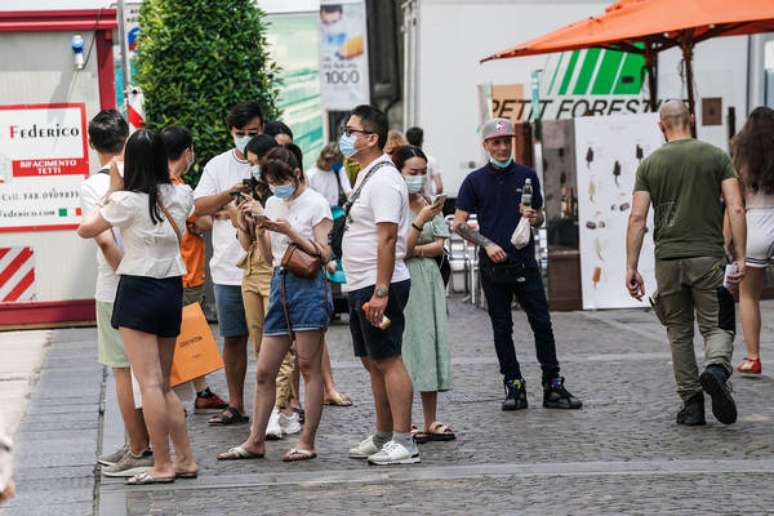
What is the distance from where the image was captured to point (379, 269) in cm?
748

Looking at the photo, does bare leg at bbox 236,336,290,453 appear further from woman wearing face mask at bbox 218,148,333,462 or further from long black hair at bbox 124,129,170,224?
long black hair at bbox 124,129,170,224

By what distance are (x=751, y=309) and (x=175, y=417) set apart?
4711 millimetres

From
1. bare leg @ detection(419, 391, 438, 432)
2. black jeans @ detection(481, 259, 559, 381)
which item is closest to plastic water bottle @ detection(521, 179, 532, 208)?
black jeans @ detection(481, 259, 559, 381)

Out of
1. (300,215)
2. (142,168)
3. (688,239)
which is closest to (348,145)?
(300,215)

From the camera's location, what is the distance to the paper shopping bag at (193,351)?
7.90 meters

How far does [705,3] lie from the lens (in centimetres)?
1340

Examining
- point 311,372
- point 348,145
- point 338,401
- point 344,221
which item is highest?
point 348,145

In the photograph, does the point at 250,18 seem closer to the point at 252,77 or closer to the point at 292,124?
the point at 252,77

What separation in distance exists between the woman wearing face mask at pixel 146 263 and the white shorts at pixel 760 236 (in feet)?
15.4

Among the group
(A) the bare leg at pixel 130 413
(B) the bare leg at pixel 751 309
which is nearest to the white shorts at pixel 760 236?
(B) the bare leg at pixel 751 309

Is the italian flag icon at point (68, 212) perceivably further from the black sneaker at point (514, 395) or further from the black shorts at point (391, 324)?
the black shorts at point (391, 324)

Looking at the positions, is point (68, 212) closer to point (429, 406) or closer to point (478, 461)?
point (429, 406)

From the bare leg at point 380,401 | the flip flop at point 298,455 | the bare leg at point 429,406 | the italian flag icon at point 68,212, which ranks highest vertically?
the italian flag icon at point 68,212

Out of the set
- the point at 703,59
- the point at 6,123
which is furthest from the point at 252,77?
the point at 703,59
